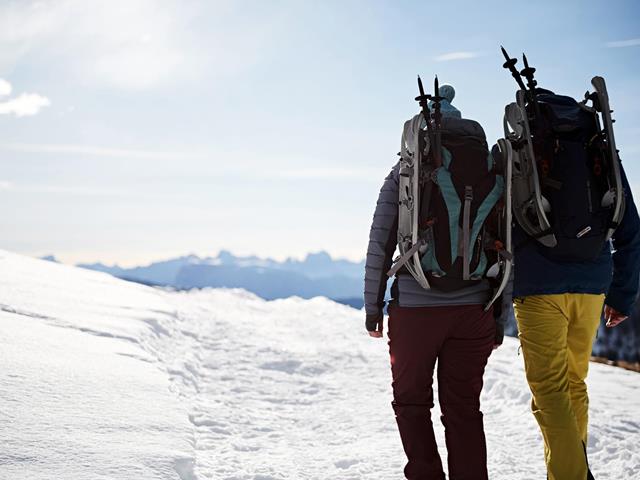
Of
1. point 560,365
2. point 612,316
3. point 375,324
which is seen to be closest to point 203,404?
point 375,324

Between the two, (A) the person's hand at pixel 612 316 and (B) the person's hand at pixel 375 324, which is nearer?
(B) the person's hand at pixel 375 324

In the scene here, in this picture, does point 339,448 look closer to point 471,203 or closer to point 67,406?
point 67,406

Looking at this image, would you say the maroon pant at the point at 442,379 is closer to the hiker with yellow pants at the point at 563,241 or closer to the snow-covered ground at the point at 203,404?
the hiker with yellow pants at the point at 563,241

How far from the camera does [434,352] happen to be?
3.06 meters

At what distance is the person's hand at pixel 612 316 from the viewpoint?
361 cm

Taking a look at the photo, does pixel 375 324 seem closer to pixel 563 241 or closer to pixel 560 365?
pixel 560 365

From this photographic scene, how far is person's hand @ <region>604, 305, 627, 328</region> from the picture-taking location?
3.61 meters

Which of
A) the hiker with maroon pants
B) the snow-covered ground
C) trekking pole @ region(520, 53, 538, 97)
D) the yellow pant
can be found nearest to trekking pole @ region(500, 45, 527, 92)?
trekking pole @ region(520, 53, 538, 97)

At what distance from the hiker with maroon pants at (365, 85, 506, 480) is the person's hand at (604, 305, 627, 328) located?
3.52 ft

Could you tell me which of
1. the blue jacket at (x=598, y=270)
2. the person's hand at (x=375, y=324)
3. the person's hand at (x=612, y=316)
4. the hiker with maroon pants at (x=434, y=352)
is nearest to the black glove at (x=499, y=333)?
the hiker with maroon pants at (x=434, y=352)

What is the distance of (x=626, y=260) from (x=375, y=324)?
1760mm

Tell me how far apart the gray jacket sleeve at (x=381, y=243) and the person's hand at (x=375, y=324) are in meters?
0.03

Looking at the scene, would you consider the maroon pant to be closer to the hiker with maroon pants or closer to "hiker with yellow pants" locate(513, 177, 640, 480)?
the hiker with maroon pants

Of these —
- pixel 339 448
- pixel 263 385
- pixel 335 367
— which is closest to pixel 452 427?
pixel 339 448
